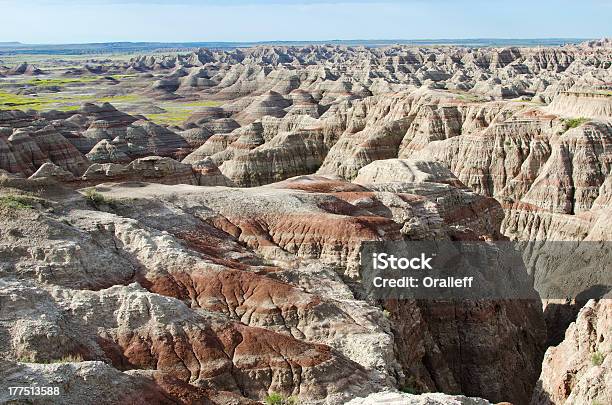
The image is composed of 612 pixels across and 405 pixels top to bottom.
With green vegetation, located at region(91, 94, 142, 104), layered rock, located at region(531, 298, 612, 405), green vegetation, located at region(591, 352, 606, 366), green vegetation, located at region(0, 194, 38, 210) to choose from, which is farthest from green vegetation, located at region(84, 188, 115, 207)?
green vegetation, located at region(91, 94, 142, 104)

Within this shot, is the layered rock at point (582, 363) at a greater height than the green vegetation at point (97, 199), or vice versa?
the green vegetation at point (97, 199)

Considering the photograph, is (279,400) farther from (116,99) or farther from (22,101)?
(116,99)

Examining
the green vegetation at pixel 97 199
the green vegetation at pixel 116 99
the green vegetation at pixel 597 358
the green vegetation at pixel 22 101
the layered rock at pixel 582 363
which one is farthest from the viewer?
the green vegetation at pixel 116 99

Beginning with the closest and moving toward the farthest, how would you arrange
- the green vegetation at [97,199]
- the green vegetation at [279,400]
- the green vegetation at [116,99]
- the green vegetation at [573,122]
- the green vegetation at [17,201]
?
the green vegetation at [279,400], the green vegetation at [17,201], the green vegetation at [97,199], the green vegetation at [573,122], the green vegetation at [116,99]

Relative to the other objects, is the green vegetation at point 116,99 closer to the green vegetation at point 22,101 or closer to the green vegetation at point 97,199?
the green vegetation at point 22,101

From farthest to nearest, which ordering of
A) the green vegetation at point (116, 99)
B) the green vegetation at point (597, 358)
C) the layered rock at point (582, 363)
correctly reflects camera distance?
the green vegetation at point (116, 99), the green vegetation at point (597, 358), the layered rock at point (582, 363)

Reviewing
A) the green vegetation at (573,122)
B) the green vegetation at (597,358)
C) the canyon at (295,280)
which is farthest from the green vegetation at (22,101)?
the green vegetation at (597,358)

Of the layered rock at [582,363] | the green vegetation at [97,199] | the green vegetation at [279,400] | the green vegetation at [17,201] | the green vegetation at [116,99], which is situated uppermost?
the green vegetation at [17,201]

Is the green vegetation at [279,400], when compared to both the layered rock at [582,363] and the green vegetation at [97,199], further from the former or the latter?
the green vegetation at [97,199]

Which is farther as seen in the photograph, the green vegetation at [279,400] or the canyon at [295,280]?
the canyon at [295,280]

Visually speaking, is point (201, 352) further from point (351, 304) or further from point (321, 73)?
point (321, 73)

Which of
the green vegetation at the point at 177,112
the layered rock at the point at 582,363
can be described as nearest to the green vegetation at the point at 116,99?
the green vegetation at the point at 177,112

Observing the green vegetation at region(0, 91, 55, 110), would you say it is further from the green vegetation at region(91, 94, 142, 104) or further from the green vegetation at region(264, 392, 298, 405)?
the green vegetation at region(264, 392, 298, 405)
